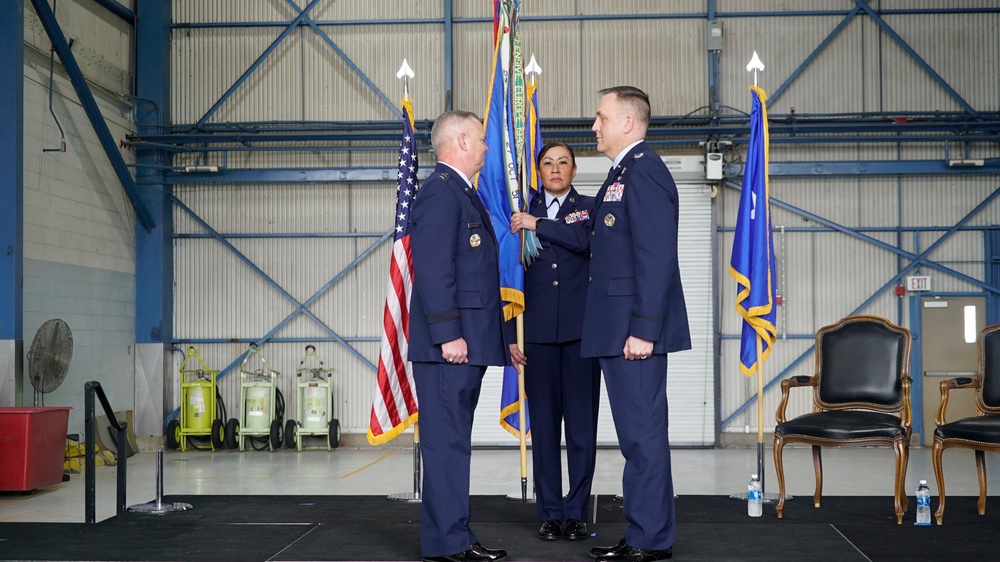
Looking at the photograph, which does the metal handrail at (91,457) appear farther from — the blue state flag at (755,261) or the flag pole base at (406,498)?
the blue state flag at (755,261)

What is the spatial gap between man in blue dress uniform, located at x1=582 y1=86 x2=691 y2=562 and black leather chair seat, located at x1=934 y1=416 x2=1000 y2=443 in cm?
227

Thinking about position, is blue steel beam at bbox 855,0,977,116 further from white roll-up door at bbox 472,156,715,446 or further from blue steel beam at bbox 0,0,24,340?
blue steel beam at bbox 0,0,24,340

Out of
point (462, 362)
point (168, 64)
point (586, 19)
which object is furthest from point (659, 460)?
point (168, 64)

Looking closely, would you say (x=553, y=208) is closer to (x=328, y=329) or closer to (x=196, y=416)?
(x=328, y=329)

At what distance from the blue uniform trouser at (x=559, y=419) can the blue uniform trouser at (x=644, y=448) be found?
0.58m

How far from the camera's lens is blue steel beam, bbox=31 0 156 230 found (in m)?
9.14

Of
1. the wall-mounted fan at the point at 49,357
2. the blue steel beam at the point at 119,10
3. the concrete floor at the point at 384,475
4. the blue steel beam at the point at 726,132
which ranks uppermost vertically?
the blue steel beam at the point at 119,10

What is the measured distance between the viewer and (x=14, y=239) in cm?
841

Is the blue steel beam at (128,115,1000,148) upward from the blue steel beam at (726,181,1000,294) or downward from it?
upward

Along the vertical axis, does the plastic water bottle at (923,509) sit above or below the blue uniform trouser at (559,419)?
below

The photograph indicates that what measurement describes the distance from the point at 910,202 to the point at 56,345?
31.2 feet

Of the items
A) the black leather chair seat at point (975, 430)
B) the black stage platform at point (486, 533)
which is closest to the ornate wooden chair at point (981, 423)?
the black leather chair seat at point (975, 430)

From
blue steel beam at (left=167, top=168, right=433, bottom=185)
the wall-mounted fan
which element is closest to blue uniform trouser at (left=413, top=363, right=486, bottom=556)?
the wall-mounted fan

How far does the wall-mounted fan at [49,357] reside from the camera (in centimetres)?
839
